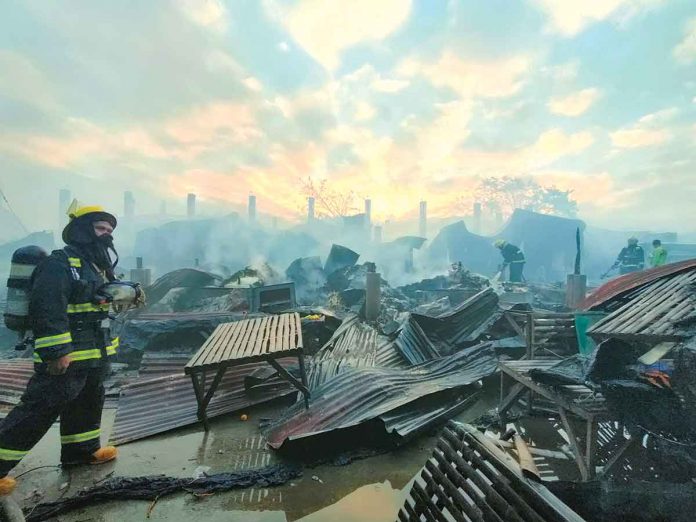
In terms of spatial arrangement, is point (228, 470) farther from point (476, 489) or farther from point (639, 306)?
point (639, 306)

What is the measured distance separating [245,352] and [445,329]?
410 centimetres

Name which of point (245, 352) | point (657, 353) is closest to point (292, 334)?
point (245, 352)

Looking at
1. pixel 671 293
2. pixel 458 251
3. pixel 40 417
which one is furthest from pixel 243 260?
pixel 671 293

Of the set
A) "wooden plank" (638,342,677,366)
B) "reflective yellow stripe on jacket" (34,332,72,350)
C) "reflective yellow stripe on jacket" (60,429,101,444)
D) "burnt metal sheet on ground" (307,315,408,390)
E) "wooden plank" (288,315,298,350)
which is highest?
"wooden plank" (638,342,677,366)

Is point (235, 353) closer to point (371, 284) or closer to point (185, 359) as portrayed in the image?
point (185, 359)

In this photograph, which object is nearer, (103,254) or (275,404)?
(103,254)

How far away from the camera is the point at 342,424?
351cm

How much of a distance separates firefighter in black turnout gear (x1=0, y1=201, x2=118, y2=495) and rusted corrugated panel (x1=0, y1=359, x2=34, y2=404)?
2124 millimetres

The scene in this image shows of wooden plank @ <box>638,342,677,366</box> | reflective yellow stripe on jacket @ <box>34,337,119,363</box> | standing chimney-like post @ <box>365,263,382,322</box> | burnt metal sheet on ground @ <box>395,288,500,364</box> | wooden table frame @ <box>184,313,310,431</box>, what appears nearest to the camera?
wooden plank @ <box>638,342,677,366</box>

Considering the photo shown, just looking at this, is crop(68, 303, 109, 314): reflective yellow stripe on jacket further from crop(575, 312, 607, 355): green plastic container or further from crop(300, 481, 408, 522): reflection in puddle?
crop(575, 312, 607, 355): green plastic container

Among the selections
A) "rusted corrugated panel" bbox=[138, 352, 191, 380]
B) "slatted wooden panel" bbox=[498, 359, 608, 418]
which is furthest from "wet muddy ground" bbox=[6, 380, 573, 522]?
"rusted corrugated panel" bbox=[138, 352, 191, 380]

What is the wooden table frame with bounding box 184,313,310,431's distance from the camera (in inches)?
152

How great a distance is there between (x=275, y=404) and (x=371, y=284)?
15.0 ft

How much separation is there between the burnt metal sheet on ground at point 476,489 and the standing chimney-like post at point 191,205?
3429 cm
